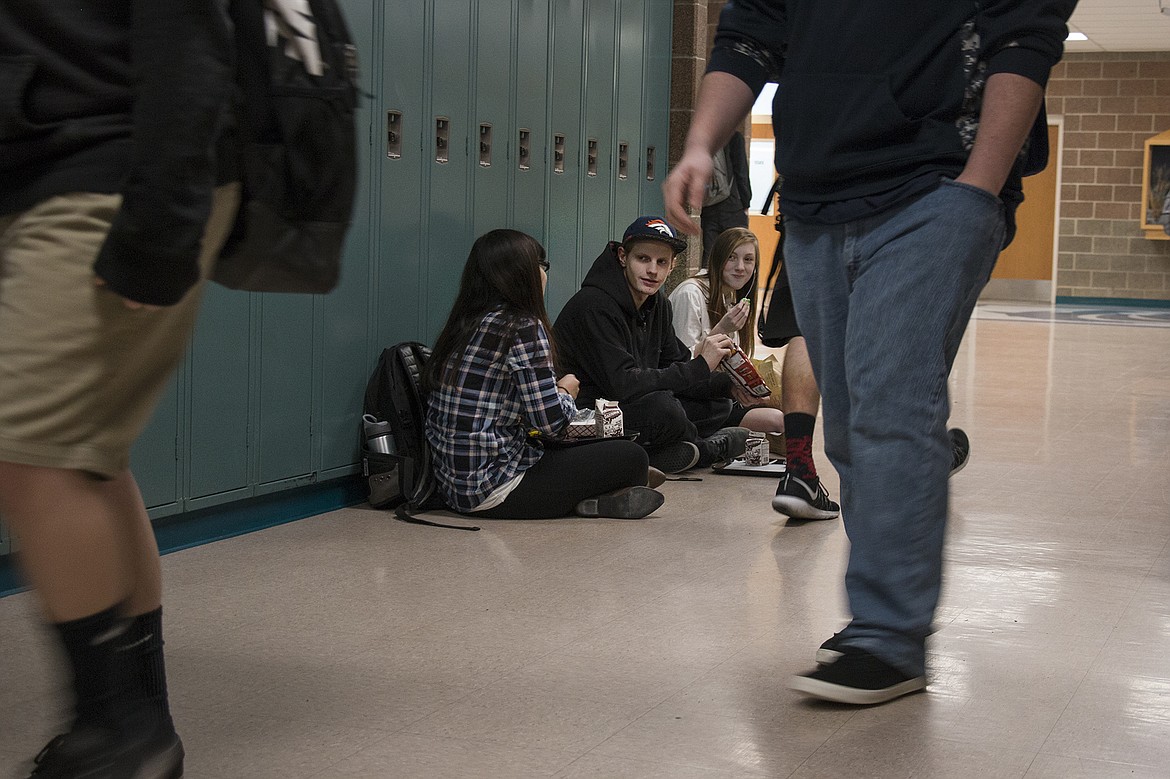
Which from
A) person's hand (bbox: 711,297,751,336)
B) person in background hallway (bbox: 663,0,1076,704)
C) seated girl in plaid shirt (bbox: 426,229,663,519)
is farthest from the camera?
person's hand (bbox: 711,297,751,336)

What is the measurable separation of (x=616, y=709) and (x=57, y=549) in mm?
1088

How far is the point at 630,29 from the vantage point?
6441mm

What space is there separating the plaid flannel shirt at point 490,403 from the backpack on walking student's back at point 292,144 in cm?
222

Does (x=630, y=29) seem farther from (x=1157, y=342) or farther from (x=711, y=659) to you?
(x=1157, y=342)

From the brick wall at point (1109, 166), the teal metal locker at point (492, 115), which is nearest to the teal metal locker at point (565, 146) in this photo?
the teal metal locker at point (492, 115)

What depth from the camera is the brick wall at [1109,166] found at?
19444 millimetres

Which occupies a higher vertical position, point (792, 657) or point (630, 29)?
point (630, 29)

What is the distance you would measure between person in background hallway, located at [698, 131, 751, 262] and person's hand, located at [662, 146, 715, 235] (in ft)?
18.2

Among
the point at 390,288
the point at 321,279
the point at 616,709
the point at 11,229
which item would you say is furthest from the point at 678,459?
the point at 11,229

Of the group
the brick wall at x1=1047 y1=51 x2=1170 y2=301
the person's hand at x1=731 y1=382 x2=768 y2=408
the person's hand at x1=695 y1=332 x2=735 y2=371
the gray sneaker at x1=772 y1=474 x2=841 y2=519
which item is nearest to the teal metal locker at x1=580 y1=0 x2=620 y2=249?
the person's hand at x1=731 y1=382 x2=768 y2=408

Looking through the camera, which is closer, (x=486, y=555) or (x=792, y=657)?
(x=792, y=657)

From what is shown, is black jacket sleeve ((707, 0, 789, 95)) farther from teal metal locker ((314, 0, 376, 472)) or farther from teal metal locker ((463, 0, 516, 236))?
teal metal locker ((463, 0, 516, 236))

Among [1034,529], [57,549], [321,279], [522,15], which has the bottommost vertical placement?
[1034,529]

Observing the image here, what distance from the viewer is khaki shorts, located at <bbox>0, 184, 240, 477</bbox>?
64.9 inches
